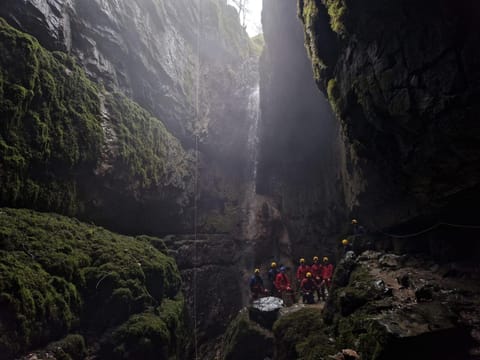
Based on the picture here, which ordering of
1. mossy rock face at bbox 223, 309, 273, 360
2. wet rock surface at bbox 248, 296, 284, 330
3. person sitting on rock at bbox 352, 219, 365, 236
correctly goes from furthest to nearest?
person sitting on rock at bbox 352, 219, 365, 236, wet rock surface at bbox 248, 296, 284, 330, mossy rock face at bbox 223, 309, 273, 360

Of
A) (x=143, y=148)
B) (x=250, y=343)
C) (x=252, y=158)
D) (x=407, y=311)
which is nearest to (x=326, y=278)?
(x=250, y=343)

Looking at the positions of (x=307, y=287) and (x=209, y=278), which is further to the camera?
(x=209, y=278)

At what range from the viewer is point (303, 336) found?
917cm

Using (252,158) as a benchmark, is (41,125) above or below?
below

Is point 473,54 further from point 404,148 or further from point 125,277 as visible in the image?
point 125,277

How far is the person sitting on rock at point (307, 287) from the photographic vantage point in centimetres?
1364

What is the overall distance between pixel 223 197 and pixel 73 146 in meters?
12.1

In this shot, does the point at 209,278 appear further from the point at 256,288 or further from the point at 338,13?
the point at 338,13

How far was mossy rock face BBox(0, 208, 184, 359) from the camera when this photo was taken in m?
7.32

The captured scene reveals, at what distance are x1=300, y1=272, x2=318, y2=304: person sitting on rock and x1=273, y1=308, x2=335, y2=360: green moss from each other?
328 centimetres

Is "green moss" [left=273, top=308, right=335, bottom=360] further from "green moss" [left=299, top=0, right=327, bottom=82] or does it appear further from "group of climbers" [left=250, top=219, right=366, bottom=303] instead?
"green moss" [left=299, top=0, right=327, bottom=82]

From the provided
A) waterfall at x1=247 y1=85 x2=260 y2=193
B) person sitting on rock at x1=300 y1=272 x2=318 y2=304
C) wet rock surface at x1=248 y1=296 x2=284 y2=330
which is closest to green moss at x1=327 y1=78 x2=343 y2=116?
wet rock surface at x1=248 y1=296 x2=284 y2=330

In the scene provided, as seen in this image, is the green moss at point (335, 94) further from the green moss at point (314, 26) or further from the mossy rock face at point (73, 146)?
the mossy rock face at point (73, 146)

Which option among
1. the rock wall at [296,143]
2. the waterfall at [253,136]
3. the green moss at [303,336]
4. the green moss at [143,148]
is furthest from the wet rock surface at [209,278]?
the waterfall at [253,136]
